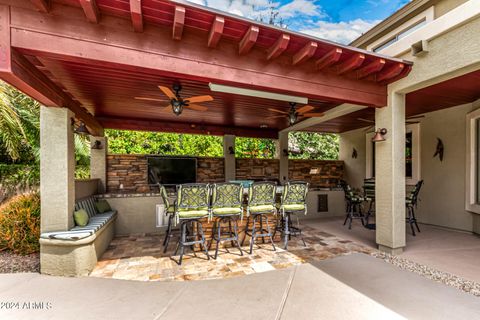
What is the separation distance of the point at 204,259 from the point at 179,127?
14.9 feet

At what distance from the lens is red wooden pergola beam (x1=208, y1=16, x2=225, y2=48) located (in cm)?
242

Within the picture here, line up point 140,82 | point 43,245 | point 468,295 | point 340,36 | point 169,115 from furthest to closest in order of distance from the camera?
1. point 340,36
2. point 169,115
3. point 140,82
4. point 43,245
5. point 468,295

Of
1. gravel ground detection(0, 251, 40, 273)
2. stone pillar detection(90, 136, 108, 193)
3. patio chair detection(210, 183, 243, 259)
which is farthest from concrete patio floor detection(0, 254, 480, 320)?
stone pillar detection(90, 136, 108, 193)

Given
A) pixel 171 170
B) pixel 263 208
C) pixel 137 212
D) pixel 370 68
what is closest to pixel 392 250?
pixel 263 208

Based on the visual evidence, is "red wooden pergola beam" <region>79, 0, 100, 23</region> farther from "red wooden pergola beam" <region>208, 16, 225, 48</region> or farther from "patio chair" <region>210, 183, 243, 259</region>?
"patio chair" <region>210, 183, 243, 259</region>

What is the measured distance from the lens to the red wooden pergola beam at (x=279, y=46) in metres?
2.69

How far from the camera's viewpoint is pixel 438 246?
4.19 metres

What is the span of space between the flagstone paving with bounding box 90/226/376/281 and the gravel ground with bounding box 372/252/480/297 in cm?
41

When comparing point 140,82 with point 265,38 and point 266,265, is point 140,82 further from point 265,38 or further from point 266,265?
point 266,265

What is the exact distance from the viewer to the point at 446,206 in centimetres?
551

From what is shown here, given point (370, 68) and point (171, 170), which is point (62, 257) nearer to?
point (171, 170)

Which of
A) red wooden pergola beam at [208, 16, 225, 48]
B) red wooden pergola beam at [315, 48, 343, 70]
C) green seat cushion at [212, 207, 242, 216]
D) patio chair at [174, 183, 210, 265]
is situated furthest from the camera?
green seat cushion at [212, 207, 242, 216]

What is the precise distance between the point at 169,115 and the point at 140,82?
222cm

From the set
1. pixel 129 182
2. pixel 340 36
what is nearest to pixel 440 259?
pixel 129 182
